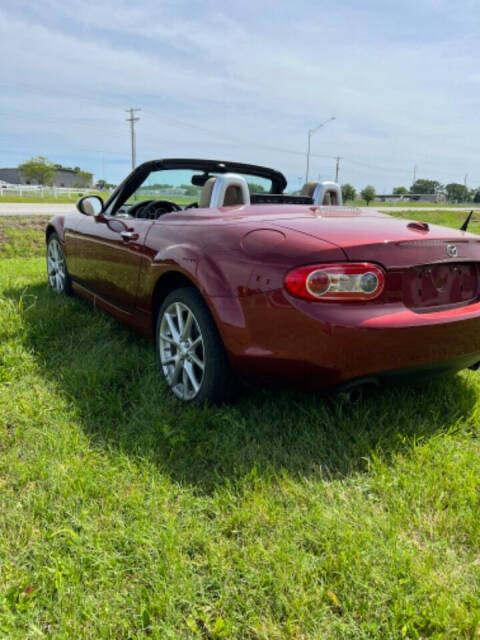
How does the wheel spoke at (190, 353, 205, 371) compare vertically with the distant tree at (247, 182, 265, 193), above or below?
below

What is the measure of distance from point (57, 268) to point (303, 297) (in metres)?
3.75

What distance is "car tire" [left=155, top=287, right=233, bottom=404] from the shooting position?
8.07 feet

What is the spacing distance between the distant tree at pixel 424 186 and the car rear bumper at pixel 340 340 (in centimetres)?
13367

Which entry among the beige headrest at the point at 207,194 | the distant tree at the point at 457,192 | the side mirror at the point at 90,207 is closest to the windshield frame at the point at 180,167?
the side mirror at the point at 90,207

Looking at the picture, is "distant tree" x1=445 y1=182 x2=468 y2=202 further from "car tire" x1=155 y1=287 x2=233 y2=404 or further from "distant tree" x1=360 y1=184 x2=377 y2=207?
"car tire" x1=155 y1=287 x2=233 y2=404

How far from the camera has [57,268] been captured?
5.09 metres

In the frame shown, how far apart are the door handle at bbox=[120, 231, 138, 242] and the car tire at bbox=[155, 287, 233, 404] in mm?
600

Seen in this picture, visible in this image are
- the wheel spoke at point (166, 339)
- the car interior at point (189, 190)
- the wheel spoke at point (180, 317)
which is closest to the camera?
the wheel spoke at point (180, 317)

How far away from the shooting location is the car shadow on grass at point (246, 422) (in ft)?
7.20

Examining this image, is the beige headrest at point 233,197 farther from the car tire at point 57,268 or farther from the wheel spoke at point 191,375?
the car tire at point 57,268

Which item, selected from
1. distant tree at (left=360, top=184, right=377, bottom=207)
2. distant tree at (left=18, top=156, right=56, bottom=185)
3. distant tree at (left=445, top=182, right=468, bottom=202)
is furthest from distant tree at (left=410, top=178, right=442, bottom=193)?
distant tree at (left=18, top=156, right=56, bottom=185)

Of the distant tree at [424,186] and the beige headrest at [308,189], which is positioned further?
the distant tree at [424,186]

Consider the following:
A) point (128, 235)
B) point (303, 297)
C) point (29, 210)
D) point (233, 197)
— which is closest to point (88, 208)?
point (128, 235)

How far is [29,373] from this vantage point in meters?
3.15
